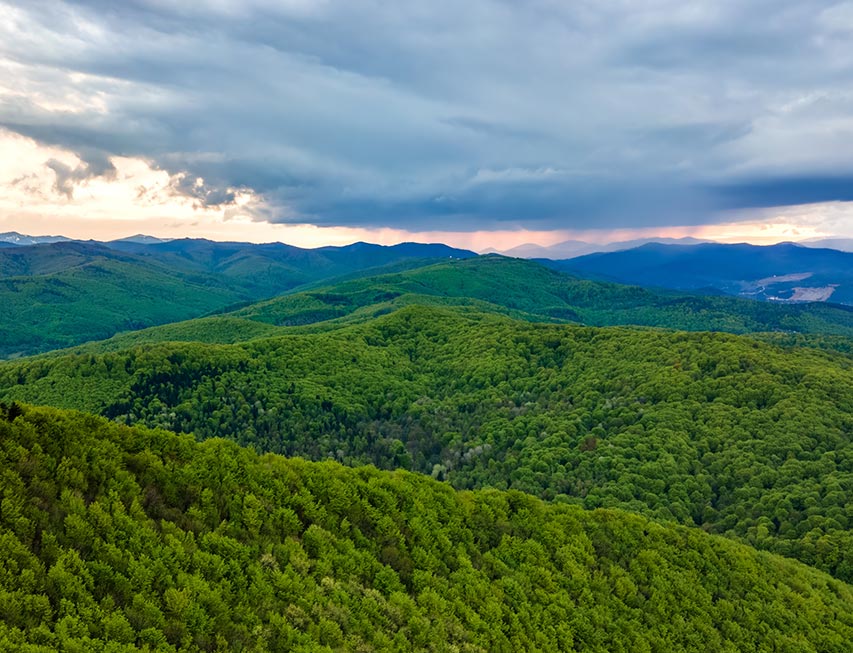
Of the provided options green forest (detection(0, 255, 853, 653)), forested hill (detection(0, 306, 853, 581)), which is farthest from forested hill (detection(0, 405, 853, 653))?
forested hill (detection(0, 306, 853, 581))

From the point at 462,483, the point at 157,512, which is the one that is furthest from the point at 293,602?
the point at 462,483

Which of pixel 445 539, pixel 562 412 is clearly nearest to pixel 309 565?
pixel 445 539

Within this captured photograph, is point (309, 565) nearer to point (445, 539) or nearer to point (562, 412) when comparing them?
point (445, 539)

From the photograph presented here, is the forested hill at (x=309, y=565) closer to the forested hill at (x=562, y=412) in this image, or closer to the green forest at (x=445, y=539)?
the green forest at (x=445, y=539)

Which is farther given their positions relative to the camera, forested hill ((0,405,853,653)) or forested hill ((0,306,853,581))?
forested hill ((0,306,853,581))

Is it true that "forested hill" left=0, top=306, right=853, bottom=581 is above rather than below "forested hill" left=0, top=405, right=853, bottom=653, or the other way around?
below

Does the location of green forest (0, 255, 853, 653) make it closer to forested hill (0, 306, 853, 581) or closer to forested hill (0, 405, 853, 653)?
forested hill (0, 405, 853, 653)
